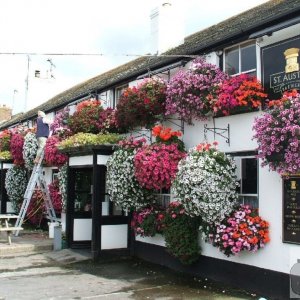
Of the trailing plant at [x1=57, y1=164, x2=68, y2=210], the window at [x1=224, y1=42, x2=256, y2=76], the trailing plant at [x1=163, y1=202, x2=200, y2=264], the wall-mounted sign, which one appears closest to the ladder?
the trailing plant at [x1=57, y1=164, x2=68, y2=210]

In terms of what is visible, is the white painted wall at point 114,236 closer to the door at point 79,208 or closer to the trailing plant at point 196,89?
the door at point 79,208

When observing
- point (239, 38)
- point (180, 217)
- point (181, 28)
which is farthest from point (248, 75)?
point (181, 28)

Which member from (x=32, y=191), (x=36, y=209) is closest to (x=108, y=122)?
(x=32, y=191)

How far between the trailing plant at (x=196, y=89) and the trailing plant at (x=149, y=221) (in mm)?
2538

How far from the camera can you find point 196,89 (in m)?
9.90

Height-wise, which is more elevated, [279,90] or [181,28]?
[181,28]

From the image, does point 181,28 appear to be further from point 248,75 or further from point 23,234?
point 23,234

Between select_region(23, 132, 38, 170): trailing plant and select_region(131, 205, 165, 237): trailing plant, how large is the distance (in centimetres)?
713

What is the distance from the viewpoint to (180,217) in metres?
10.4

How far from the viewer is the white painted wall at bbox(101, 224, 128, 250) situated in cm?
1252

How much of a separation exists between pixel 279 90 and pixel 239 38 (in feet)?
5.67

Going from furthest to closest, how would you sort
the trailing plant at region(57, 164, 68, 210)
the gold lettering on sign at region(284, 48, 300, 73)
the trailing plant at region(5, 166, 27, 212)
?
the trailing plant at region(5, 166, 27, 212) < the trailing plant at region(57, 164, 68, 210) < the gold lettering on sign at region(284, 48, 300, 73)

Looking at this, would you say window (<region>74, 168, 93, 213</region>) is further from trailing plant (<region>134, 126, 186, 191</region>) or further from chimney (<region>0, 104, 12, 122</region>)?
chimney (<region>0, 104, 12, 122</region>)

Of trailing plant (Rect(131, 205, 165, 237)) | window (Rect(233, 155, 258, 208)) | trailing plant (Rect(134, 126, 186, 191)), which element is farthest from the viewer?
trailing plant (Rect(131, 205, 165, 237))
